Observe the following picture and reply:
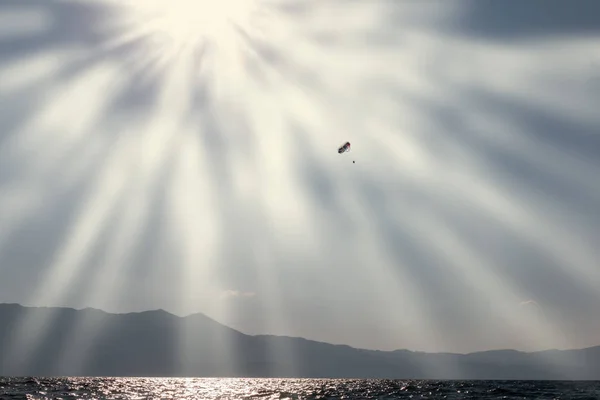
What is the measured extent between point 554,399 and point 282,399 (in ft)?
148

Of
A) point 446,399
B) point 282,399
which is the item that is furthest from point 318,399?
point 446,399

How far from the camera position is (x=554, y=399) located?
336ft

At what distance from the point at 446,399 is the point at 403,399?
7026 mm

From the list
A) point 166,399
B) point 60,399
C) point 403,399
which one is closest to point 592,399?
point 403,399

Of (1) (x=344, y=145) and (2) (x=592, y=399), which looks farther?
(1) (x=344, y=145)

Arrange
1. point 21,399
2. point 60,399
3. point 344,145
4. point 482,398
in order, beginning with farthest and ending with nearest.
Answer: point 344,145 → point 482,398 → point 60,399 → point 21,399

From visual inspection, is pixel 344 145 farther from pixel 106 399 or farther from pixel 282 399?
pixel 106 399

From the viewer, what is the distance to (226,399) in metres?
103

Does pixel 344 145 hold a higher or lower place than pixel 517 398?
higher

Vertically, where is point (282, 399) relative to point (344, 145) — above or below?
below

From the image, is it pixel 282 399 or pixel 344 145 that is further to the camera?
pixel 344 145

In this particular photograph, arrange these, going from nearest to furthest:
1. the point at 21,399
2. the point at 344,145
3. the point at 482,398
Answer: the point at 21,399, the point at 482,398, the point at 344,145

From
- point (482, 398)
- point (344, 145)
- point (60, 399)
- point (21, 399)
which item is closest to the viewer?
point (21, 399)

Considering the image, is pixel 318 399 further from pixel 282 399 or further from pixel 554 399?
pixel 554 399
